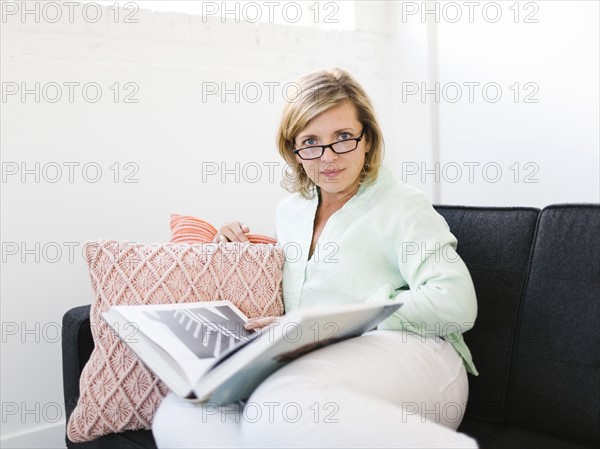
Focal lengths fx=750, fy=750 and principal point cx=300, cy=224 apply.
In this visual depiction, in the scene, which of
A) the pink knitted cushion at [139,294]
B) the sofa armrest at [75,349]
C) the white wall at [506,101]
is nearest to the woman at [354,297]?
the pink knitted cushion at [139,294]

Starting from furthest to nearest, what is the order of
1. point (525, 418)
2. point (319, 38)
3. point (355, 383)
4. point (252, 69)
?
point (319, 38), point (252, 69), point (525, 418), point (355, 383)

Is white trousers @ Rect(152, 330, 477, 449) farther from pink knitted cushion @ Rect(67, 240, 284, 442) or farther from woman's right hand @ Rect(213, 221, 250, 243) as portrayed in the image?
woman's right hand @ Rect(213, 221, 250, 243)

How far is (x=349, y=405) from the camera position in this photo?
1.29 meters

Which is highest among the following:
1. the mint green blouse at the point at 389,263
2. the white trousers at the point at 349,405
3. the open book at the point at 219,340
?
the mint green blouse at the point at 389,263

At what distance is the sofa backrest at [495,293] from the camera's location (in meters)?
1.72

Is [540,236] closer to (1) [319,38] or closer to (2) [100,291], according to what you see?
(2) [100,291]

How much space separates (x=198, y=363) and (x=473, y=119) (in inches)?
63.6

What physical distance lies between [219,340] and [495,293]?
67 cm

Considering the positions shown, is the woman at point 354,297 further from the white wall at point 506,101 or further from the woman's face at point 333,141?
the white wall at point 506,101

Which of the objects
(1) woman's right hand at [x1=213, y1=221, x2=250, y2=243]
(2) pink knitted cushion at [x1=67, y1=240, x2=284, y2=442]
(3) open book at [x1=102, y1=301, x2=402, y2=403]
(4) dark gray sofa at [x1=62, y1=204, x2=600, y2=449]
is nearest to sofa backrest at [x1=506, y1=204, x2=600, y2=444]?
(4) dark gray sofa at [x1=62, y1=204, x2=600, y2=449]

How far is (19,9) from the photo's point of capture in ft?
6.97

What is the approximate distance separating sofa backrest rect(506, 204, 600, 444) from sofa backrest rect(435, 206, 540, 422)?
0.10 ft

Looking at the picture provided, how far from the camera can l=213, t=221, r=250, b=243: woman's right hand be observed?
1.94 meters

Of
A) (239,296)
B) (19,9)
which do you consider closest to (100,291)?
(239,296)
